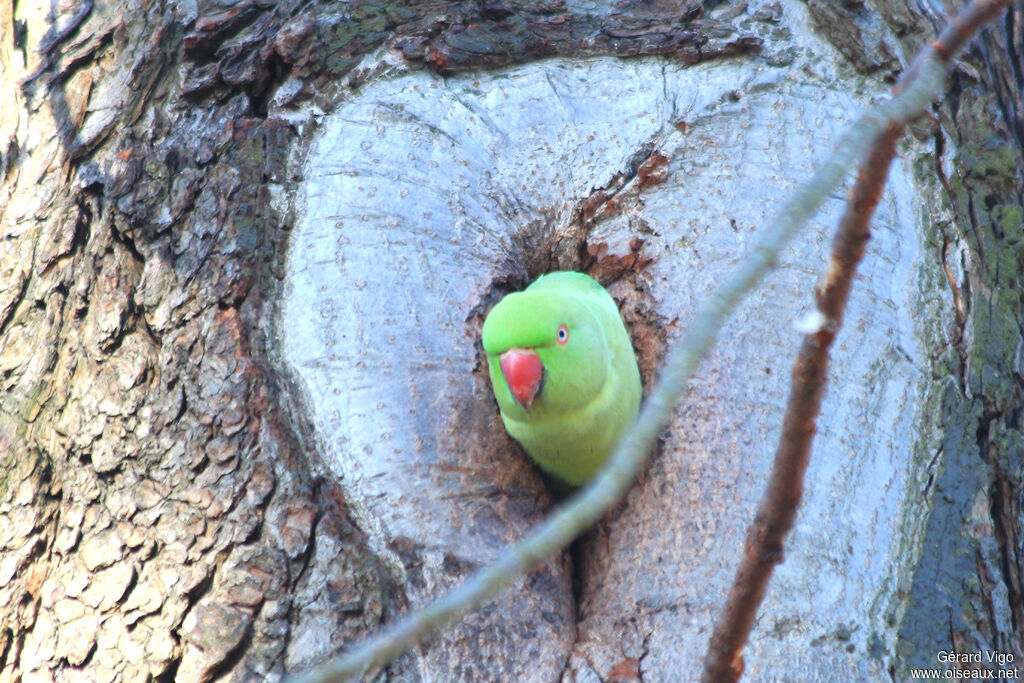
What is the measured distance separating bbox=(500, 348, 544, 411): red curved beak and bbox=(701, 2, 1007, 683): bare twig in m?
1.39

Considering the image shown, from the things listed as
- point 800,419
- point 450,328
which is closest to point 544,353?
point 450,328

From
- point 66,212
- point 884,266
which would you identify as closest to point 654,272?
point 884,266

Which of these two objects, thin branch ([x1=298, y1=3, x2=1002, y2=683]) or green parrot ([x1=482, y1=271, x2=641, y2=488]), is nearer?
thin branch ([x1=298, y1=3, x2=1002, y2=683])

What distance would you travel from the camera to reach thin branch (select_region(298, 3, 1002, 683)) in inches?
40.9

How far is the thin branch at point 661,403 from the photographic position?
3.41 ft

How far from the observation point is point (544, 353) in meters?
2.80

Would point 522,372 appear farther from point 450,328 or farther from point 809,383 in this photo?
point 809,383

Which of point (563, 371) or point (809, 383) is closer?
point (809, 383)

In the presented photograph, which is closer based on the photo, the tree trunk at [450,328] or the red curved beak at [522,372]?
the tree trunk at [450,328]

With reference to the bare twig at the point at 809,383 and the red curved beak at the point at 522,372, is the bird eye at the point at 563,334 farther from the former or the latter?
the bare twig at the point at 809,383

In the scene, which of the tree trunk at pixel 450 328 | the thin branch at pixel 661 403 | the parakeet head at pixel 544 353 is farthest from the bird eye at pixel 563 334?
the thin branch at pixel 661 403

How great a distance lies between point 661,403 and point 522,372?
5.16ft

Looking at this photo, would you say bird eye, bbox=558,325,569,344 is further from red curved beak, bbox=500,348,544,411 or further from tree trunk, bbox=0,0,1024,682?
tree trunk, bbox=0,0,1024,682

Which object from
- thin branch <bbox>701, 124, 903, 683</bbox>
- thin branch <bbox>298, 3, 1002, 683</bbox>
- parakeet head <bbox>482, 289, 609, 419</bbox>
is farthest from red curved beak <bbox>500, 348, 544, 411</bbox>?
thin branch <bbox>298, 3, 1002, 683</bbox>
